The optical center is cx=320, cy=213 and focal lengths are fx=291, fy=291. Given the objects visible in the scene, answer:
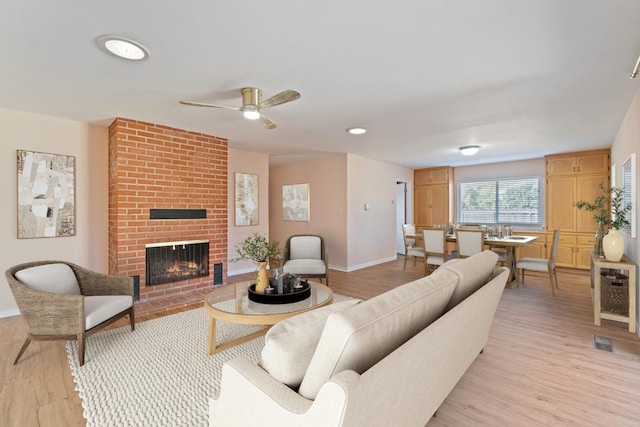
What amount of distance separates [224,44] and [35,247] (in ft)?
11.1

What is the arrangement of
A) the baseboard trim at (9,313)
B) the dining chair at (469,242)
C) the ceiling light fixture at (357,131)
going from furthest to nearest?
the dining chair at (469,242) < the ceiling light fixture at (357,131) < the baseboard trim at (9,313)

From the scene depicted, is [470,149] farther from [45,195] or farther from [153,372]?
[45,195]

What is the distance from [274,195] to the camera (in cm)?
688

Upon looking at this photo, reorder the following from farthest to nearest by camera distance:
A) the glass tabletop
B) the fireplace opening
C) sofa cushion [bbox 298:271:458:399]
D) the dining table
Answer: the dining table < the fireplace opening < the glass tabletop < sofa cushion [bbox 298:271:458:399]

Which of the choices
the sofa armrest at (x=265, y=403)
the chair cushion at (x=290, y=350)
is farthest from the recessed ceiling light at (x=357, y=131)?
the sofa armrest at (x=265, y=403)

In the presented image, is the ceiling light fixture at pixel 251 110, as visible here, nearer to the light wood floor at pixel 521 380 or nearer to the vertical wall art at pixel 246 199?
the light wood floor at pixel 521 380

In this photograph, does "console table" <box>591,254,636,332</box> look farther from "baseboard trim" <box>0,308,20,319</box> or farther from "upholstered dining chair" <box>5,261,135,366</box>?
"baseboard trim" <box>0,308,20,319</box>

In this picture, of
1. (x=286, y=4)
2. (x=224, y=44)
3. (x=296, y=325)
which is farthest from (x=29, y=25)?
(x=296, y=325)

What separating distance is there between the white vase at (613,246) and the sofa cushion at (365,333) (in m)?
2.88

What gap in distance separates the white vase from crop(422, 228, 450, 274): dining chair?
193cm

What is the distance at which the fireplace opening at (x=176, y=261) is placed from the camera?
374cm


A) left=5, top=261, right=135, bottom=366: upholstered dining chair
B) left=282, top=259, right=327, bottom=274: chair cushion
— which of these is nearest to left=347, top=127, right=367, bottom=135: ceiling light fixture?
left=282, top=259, right=327, bottom=274: chair cushion

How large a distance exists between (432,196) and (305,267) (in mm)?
4624

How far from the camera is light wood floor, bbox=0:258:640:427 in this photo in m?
1.66
